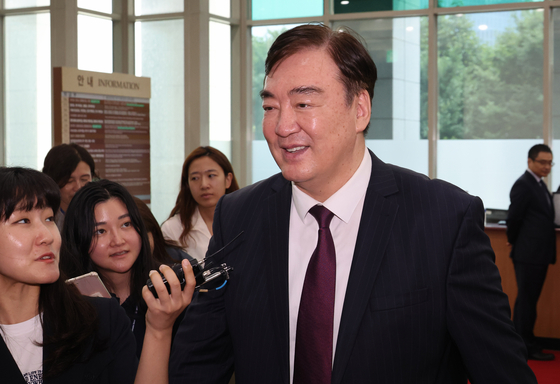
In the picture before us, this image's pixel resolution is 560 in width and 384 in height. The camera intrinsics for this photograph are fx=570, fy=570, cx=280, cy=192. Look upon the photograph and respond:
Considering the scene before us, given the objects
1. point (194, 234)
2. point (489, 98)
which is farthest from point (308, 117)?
point (489, 98)

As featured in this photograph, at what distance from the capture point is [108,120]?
18.3 feet

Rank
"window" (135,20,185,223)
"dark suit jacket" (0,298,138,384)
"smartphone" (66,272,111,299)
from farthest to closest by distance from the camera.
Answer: "window" (135,20,185,223) < "smartphone" (66,272,111,299) < "dark suit jacket" (0,298,138,384)

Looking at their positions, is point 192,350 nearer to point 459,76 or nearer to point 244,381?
point 244,381

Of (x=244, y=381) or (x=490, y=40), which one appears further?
(x=490, y=40)

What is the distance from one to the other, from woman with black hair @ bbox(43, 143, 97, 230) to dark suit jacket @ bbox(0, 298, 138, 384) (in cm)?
222

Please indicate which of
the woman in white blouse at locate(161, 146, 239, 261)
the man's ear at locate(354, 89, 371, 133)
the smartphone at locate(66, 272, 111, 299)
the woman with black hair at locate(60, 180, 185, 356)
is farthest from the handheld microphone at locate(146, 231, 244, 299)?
the woman in white blouse at locate(161, 146, 239, 261)

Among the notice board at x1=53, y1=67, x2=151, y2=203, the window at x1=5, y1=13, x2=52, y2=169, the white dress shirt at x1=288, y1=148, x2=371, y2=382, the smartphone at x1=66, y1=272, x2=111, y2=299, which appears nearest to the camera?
the white dress shirt at x1=288, y1=148, x2=371, y2=382

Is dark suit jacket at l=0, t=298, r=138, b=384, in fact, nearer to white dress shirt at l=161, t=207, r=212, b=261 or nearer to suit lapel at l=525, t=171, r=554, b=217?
white dress shirt at l=161, t=207, r=212, b=261

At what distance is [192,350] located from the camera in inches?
55.5

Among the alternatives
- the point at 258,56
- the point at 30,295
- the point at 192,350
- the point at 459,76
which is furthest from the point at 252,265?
the point at 258,56

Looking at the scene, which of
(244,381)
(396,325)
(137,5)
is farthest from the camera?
(137,5)

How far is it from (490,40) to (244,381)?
7.31 m

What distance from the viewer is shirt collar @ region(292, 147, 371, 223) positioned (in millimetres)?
1382

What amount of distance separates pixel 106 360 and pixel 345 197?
0.83 meters
